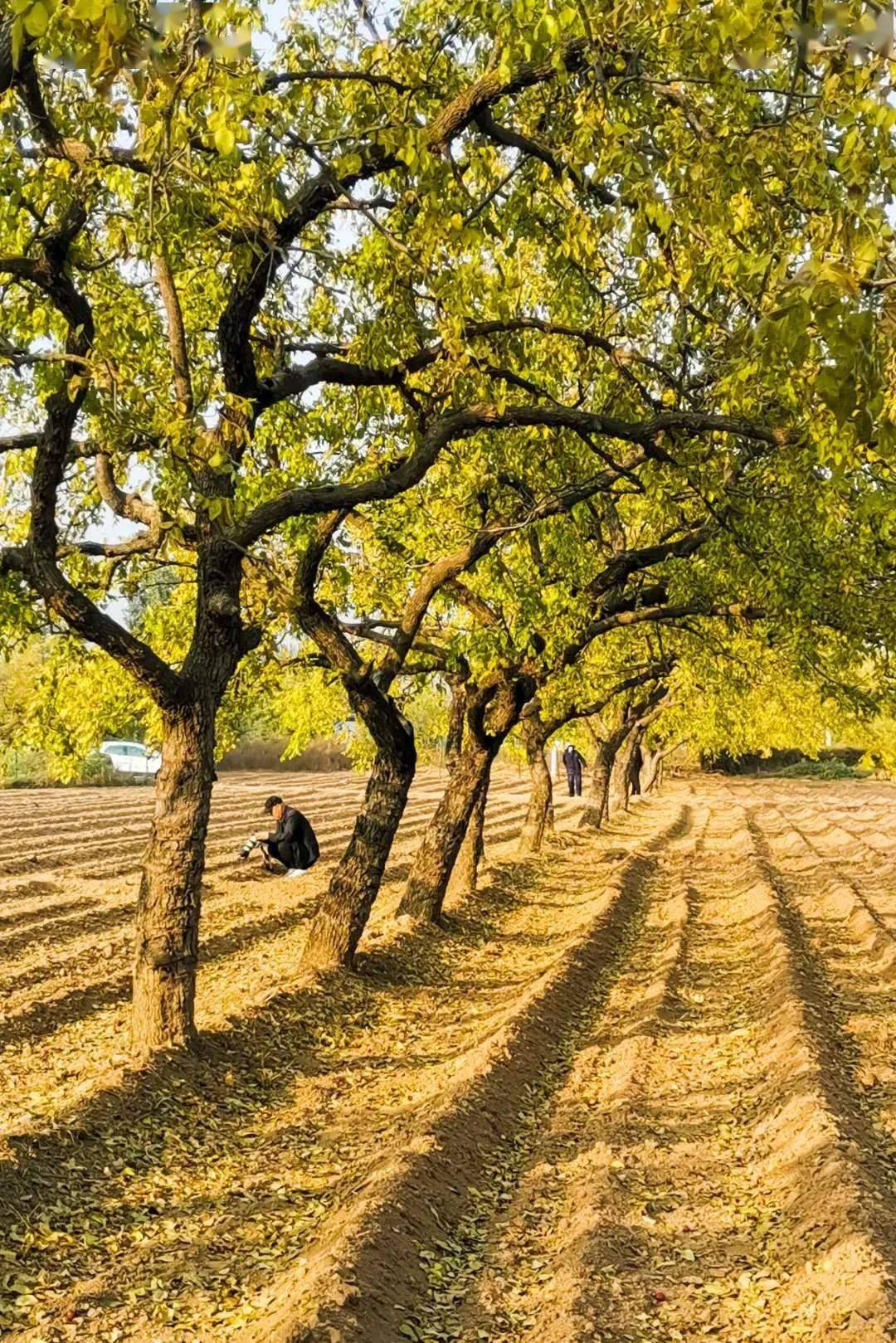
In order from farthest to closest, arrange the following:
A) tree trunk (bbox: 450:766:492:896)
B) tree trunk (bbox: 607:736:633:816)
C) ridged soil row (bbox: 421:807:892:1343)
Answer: tree trunk (bbox: 607:736:633:816)
tree trunk (bbox: 450:766:492:896)
ridged soil row (bbox: 421:807:892:1343)

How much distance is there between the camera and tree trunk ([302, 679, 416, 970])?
11062 millimetres

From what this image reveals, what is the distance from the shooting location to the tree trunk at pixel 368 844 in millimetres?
11062

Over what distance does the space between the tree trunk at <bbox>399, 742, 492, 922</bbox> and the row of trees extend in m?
0.07

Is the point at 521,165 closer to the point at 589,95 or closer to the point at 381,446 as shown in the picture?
the point at 589,95

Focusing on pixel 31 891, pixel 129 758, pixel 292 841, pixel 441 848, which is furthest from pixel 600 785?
pixel 129 758

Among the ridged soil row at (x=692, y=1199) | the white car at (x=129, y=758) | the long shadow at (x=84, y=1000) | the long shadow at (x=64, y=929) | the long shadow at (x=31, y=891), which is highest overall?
the white car at (x=129, y=758)

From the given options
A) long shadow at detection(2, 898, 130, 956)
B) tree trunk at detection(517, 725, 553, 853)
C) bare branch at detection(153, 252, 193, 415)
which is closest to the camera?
bare branch at detection(153, 252, 193, 415)

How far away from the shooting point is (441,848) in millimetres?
14344

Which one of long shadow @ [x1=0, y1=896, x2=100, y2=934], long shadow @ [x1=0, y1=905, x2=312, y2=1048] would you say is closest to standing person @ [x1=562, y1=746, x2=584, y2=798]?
long shadow @ [x1=0, y1=896, x2=100, y2=934]

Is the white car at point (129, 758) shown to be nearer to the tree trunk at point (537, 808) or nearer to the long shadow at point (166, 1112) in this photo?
the tree trunk at point (537, 808)

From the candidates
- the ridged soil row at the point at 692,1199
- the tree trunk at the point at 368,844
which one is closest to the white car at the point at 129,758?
the tree trunk at the point at 368,844

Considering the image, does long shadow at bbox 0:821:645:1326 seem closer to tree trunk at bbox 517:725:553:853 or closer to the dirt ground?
the dirt ground

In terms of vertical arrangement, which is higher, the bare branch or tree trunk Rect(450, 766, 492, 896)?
the bare branch

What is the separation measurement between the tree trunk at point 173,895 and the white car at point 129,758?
145 feet
